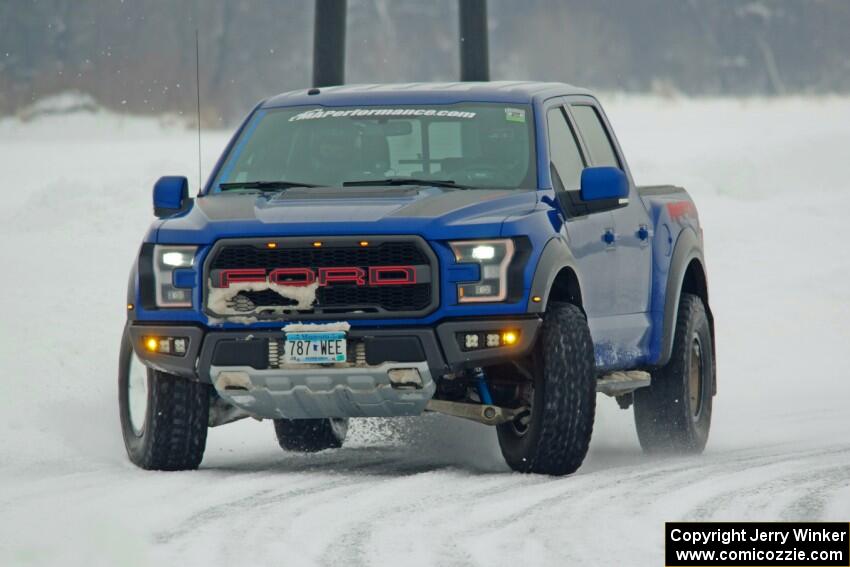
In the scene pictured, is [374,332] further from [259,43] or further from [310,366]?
[259,43]

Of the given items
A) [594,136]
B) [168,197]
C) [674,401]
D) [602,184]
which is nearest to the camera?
[602,184]

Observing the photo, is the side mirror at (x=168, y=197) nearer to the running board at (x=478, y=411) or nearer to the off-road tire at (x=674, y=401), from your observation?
the running board at (x=478, y=411)

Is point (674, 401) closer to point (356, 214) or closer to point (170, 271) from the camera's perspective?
point (356, 214)

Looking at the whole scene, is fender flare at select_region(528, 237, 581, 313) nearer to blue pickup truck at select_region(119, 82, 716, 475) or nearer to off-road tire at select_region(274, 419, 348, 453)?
blue pickup truck at select_region(119, 82, 716, 475)

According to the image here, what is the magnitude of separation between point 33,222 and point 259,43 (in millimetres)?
13429

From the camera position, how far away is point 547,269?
9305mm

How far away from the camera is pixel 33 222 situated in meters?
21.2

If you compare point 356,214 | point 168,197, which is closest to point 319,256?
point 356,214

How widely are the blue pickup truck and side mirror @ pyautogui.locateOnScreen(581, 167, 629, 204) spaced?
11 mm

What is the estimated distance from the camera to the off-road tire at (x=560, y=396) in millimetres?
9297

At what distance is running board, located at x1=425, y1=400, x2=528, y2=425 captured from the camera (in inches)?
372

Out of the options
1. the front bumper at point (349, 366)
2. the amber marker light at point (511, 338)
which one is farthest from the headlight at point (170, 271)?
the amber marker light at point (511, 338)

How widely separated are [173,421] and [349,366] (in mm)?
1084

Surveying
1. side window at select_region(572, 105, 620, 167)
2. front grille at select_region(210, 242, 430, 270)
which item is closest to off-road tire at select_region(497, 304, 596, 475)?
front grille at select_region(210, 242, 430, 270)
